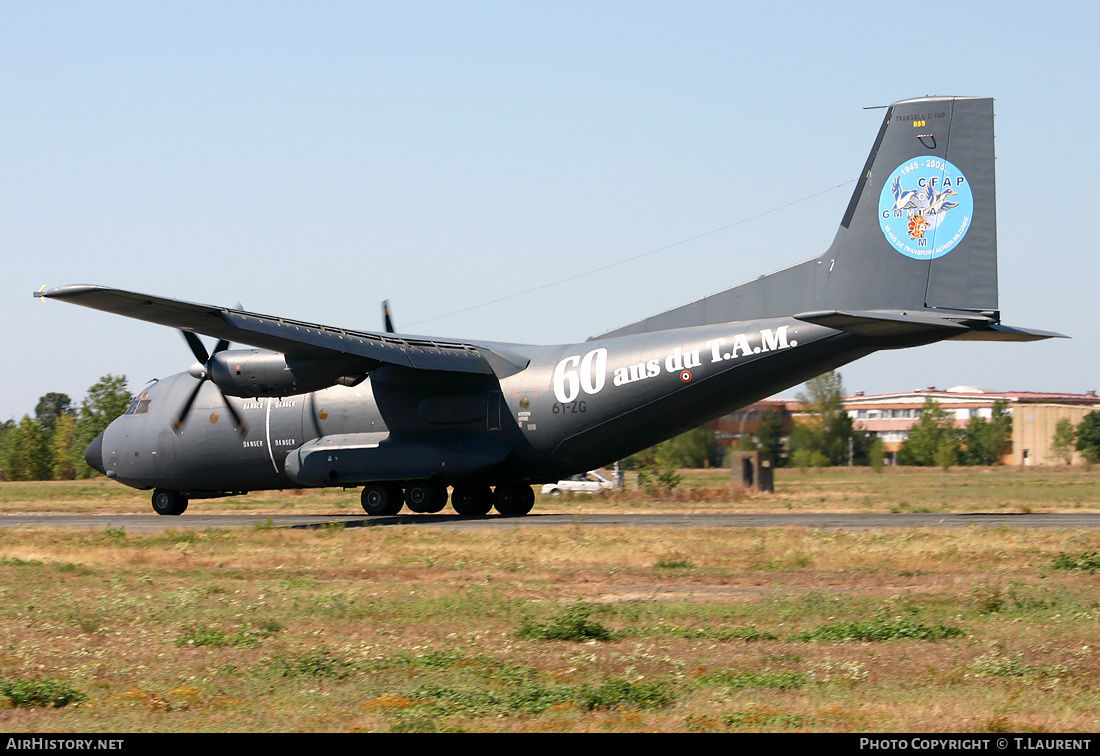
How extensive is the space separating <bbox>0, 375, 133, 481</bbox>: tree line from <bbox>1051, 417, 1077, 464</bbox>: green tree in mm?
58771

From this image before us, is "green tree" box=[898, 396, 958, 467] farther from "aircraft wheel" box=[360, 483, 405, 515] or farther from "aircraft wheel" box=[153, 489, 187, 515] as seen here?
"aircraft wheel" box=[153, 489, 187, 515]

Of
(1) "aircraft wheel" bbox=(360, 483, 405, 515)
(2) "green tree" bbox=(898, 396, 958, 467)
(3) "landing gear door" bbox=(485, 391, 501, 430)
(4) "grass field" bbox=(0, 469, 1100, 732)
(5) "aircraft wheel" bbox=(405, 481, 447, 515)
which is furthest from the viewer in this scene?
(2) "green tree" bbox=(898, 396, 958, 467)

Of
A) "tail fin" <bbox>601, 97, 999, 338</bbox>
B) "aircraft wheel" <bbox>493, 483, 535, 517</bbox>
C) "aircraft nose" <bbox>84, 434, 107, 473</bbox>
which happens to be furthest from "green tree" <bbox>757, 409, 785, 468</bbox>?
"aircraft nose" <bbox>84, 434, 107, 473</bbox>

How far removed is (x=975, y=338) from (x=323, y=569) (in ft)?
44.7

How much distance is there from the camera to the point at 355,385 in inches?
1073

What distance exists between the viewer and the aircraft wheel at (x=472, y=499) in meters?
28.8

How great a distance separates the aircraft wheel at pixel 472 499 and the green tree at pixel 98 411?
49.9 m

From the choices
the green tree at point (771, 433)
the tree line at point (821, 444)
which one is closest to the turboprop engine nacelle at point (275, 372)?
the tree line at point (821, 444)

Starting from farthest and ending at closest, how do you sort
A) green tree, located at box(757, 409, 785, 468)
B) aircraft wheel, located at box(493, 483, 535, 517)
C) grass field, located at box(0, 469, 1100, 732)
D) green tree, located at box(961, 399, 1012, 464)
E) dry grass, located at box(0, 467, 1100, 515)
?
green tree, located at box(961, 399, 1012, 464) → green tree, located at box(757, 409, 785, 468) → dry grass, located at box(0, 467, 1100, 515) → aircraft wheel, located at box(493, 483, 535, 517) → grass field, located at box(0, 469, 1100, 732)

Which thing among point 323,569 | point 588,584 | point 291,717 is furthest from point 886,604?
point 323,569

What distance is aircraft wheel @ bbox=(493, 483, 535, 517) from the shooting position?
28750 mm

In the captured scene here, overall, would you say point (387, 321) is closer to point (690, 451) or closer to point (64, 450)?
point (690, 451)

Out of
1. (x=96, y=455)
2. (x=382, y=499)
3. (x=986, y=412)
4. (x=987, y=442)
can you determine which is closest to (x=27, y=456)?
(x=96, y=455)
